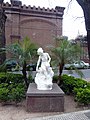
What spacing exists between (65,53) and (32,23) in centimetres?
1872

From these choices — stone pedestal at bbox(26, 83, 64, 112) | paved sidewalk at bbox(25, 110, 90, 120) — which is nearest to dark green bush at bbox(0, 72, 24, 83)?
stone pedestal at bbox(26, 83, 64, 112)

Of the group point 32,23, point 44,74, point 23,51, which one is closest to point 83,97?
point 44,74

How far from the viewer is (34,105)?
5629mm

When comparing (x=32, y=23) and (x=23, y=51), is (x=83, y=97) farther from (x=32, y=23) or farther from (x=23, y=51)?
(x=32, y=23)

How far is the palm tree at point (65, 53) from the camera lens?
764 centimetres

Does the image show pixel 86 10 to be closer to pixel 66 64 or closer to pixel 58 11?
pixel 66 64

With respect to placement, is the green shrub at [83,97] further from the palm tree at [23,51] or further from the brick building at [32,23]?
the brick building at [32,23]

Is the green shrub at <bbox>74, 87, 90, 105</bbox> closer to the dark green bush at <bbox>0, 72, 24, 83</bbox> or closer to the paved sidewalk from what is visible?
the paved sidewalk

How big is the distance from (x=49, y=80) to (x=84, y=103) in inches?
55.4

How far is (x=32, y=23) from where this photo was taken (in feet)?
83.7

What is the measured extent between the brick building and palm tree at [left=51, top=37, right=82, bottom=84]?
16162mm

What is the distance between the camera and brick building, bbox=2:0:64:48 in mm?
24133

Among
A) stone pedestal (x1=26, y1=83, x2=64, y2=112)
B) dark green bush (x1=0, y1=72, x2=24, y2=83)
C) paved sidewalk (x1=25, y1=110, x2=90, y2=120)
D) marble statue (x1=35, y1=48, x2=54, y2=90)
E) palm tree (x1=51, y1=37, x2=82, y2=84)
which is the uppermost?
palm tree (x1=51, y1=37, x2=82, y2=84)

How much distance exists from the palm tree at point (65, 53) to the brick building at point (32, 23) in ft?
53.0
